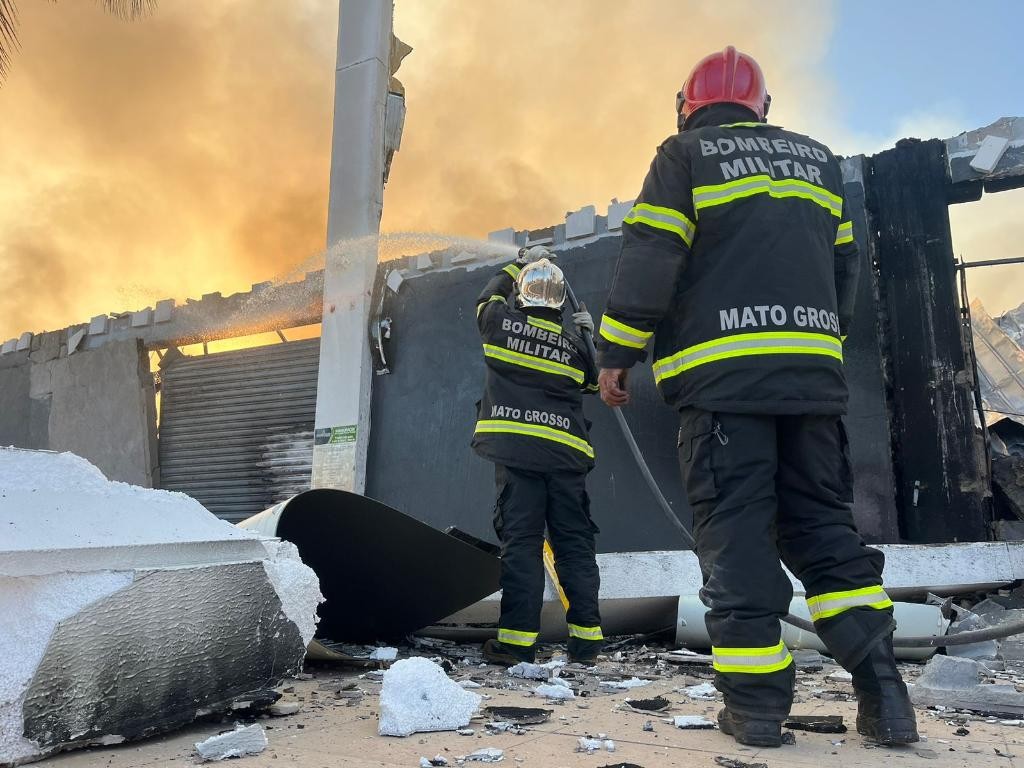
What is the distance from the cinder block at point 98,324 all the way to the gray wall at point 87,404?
0.71ft

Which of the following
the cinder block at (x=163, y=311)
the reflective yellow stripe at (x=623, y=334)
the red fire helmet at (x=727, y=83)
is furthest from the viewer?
the cinder block at (x=163, y=311)

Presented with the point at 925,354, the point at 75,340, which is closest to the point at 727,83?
the point at 925,354

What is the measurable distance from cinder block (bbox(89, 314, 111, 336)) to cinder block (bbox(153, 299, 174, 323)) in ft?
2.78

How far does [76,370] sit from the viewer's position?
30.3ft

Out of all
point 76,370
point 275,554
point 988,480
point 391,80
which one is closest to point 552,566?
point 275,554

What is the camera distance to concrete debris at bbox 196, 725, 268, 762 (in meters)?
1.61

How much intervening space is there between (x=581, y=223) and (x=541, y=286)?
236 centimetres

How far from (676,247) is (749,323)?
0.28m

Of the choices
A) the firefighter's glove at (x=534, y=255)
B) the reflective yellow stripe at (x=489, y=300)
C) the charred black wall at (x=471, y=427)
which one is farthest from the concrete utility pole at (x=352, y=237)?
the reflective yellow stripe at (x=489, y=300)

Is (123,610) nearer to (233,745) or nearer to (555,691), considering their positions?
(233,745)

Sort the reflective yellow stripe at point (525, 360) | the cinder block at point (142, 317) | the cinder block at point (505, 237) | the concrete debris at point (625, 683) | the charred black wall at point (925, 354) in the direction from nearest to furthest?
the concrete debris at point (625, 683)
the reflective yellow stripe at point (525, 360)
the charred black wall at point (925, 354)
the cinder block at point (505, 237)
the cinder block at point (142, 317)

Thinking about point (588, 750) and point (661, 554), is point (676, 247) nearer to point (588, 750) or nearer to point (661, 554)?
point (588, 750)

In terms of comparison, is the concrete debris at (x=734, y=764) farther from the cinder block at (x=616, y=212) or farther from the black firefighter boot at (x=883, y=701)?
the cinder block at (x=616, y=212)

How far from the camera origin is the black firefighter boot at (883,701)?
1789 millimetres
